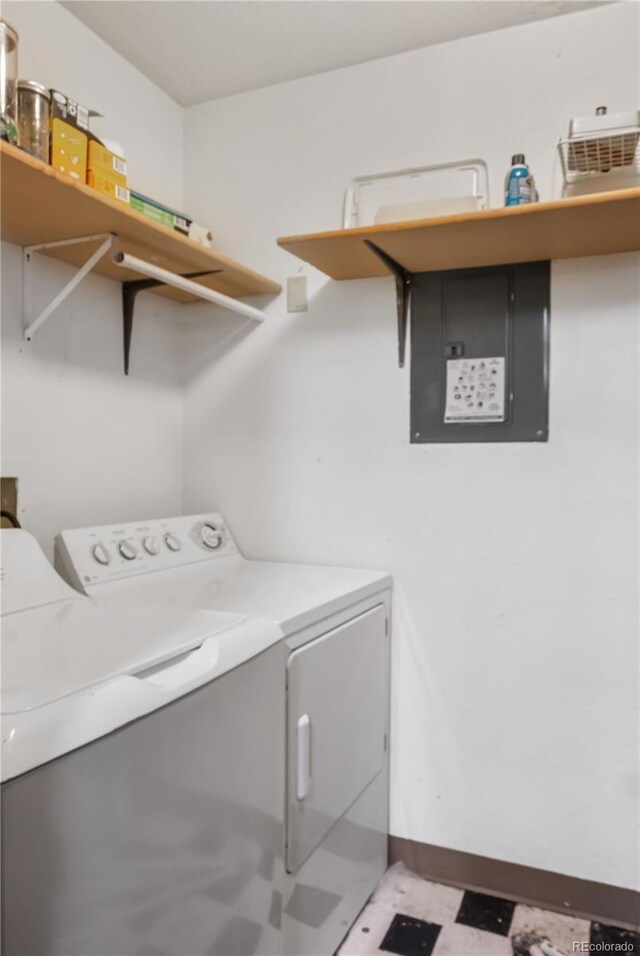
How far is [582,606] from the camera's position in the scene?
178 cm

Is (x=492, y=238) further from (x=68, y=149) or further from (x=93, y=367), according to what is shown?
(x=93, y=367)

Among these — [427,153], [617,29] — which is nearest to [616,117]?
[617,29]

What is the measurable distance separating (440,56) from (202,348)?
1168mm

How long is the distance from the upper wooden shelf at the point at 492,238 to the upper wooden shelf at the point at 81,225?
27 centimetres

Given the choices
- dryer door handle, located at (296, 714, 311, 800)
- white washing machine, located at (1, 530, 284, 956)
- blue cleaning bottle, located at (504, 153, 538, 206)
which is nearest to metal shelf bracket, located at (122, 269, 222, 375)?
white washing machine, located at (1, 530, 284, 956)

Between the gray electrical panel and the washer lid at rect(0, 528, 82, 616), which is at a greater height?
the gray electrical panel

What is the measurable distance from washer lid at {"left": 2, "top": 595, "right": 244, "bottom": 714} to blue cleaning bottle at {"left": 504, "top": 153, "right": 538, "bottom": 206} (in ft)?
4.04

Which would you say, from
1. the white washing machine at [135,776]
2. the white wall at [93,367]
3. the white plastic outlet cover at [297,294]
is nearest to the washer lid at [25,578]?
the white washing machine at [135,776]

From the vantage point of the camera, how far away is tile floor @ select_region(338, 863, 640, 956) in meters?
1.62

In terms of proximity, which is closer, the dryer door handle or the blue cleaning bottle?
the dryer door handle

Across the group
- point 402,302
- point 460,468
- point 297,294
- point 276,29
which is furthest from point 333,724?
point 276,29

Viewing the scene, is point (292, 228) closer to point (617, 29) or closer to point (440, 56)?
→ point (440, 56)

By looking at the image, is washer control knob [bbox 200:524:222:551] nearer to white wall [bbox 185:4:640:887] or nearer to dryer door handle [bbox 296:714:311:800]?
white wall [bbox 185:4:640:887]

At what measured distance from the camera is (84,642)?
1.11 metres
